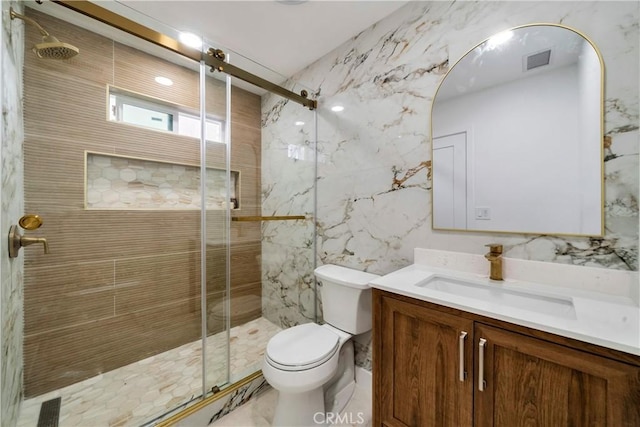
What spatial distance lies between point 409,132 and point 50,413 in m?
2.58

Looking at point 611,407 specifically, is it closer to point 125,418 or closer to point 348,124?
point 348,124

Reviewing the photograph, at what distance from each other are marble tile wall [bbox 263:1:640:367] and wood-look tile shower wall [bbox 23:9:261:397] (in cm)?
40

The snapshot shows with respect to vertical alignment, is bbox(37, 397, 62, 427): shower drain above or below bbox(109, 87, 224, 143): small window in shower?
below

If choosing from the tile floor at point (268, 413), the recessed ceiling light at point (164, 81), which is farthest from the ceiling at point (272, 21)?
the tile floor at point (268, 413)

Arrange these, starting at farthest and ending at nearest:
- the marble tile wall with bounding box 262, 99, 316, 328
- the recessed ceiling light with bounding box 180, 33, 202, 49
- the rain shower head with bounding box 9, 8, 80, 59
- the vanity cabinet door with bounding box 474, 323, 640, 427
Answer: the marble tile wall with bounding box 262, 99, 316, 328
the recessed ceiling light with bounding box 180, 33, 202, 49
the rain shower head with bounding box 9, 8, 80, 59
the vanity cabinet door with bounding box 474, 323, 640, 427

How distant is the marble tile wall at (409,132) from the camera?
95cm

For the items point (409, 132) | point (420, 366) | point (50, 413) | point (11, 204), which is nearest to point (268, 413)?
point (420, 366)

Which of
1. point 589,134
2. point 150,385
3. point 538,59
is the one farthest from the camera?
point 150,385

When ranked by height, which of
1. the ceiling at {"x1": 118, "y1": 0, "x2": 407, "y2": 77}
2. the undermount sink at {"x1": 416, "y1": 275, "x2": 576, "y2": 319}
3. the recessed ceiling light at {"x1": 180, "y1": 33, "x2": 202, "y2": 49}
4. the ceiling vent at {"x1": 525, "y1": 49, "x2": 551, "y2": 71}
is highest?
the ceiling at {"x1": 118, "y1": 0, "x2": 407, "y2": 77}

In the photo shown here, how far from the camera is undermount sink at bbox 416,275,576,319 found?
38.5 inches

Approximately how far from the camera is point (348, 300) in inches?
61.4

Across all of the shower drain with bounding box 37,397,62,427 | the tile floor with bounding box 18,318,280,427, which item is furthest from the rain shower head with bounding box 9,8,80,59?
the shower drain with bounding box 37,397,62,427

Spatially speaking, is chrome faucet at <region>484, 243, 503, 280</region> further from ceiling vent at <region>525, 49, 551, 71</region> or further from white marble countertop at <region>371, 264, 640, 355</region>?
ceiling vent at <region>525, 49, 551, 71</region>

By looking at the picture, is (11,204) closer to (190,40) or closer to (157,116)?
(157,116)
